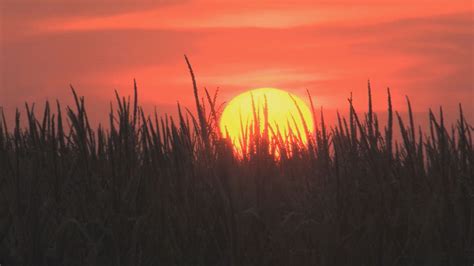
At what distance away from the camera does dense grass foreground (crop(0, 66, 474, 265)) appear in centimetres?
339

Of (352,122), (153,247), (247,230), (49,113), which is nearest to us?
(247,230)

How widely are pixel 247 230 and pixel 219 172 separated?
1.03 feet

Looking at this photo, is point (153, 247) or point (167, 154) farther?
point (167, 154)

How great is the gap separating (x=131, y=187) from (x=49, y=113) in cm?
86

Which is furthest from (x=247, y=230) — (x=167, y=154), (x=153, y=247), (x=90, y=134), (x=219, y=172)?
(x=90, y=134)

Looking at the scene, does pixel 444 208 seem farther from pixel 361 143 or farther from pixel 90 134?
pixel 90 134

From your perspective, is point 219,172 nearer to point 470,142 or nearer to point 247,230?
point 247,230

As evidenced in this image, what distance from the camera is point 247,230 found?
11.0ft

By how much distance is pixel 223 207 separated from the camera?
3279 mm

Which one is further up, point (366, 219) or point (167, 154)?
point (167, 154)

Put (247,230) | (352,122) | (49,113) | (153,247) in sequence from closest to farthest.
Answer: (247,230) → (153,247) → (352,122) → (49,113)

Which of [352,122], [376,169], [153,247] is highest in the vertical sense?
→ [352,122]

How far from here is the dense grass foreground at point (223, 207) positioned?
11.1 ft

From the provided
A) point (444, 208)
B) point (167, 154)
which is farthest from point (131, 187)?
point (444, 208)
